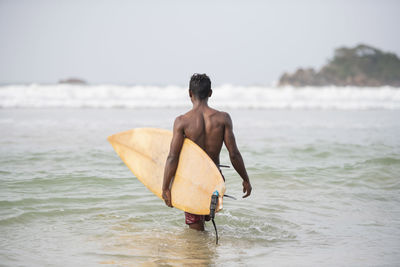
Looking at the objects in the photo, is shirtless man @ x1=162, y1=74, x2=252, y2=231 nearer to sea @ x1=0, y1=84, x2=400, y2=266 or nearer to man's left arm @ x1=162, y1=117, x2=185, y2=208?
man's left arm @ x1=162, y1=117, x2=185, y2=208

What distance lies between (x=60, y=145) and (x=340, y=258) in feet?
20.8

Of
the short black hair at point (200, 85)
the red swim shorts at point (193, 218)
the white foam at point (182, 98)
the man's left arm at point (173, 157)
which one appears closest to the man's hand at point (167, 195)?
the man's left arm at point (173, 157)

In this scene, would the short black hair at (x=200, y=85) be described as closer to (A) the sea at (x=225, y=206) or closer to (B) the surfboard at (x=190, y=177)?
(B) the surfboard at (x=190, y=177)

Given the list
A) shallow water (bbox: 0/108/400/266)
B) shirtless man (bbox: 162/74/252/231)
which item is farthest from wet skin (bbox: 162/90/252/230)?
shallow water (bbox: 0/108/400/266)

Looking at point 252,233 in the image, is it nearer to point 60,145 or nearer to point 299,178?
point 299,178

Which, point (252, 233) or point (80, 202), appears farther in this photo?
point (80, 202)

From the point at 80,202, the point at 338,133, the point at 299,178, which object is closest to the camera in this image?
the point at 80,202

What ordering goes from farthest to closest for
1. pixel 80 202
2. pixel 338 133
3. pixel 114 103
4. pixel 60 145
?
pixel 114 103, pixel 338 133, pixel 60 145, pixel 80 202

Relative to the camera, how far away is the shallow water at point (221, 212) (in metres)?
3.57

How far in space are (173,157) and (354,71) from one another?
42603 millimetres

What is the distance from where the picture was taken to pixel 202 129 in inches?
147

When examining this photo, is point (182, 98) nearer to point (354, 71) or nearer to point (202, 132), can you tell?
point (202, 132)

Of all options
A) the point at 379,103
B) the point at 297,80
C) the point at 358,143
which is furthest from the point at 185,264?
the point at 297,80

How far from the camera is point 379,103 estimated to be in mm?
20875
